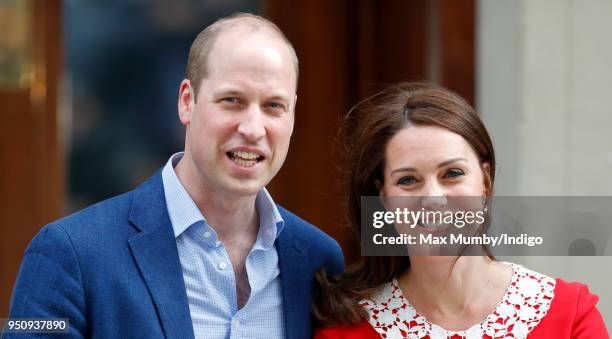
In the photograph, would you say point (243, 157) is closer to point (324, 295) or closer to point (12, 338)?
point (324, 295)

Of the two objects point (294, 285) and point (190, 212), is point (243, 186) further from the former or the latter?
point (294, 285)

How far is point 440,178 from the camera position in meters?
2.26

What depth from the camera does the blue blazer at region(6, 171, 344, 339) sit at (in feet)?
7.02

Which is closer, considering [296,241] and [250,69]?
[250,69]

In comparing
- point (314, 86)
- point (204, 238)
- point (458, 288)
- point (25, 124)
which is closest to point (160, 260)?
point (204, 238)

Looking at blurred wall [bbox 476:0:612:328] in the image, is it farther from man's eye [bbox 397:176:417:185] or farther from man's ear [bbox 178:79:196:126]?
man's ear [bbox 178:79:196:126]

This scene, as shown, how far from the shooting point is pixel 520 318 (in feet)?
7.50

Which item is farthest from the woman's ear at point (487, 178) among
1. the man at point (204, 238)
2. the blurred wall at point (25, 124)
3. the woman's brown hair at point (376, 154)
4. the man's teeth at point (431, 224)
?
the blurred wall at point (25, 124)

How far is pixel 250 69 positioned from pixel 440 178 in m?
0.47

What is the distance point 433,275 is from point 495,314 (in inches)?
6.4

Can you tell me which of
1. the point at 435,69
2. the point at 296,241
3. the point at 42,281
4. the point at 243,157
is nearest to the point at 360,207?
the point at 296,241

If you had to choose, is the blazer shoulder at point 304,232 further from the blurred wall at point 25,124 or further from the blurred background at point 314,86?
the blurred wall at point 25,124

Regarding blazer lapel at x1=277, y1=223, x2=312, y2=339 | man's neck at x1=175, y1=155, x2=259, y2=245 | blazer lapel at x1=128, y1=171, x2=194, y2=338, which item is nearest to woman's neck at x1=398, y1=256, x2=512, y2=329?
blazer lapel at x1=277, y1=223, x2=312, y2=339

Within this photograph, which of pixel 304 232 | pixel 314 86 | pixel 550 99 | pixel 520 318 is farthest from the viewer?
pixel 314 86
